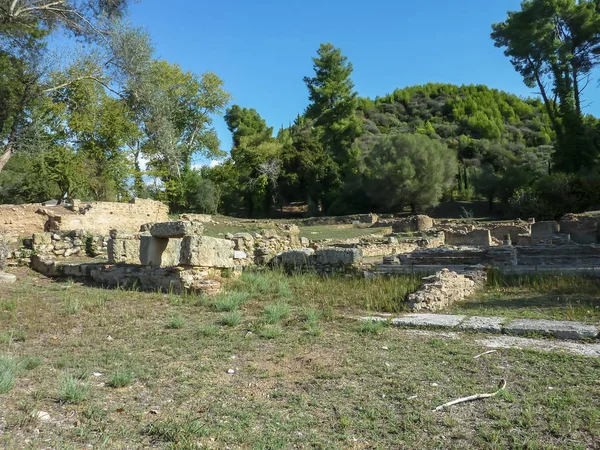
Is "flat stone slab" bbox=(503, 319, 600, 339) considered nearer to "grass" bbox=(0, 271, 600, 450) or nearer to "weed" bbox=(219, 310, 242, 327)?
"grass" bbox=(0, 271, 600, 450)

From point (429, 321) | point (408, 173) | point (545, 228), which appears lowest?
point (429, 321)

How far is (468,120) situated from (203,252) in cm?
7743

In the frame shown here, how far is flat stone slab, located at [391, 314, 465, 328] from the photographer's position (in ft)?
18.3

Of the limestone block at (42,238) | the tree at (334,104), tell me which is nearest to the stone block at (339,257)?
the limestone block at (42,238)

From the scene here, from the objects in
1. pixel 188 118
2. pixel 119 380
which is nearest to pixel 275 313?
pixel 119 380

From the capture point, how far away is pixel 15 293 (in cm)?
757

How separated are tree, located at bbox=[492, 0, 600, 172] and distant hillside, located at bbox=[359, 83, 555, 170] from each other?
16559 mm

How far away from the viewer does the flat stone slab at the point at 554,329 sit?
485cm

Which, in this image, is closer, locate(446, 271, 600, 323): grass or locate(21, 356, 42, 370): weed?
locate(21, 356, 42, 370): weed

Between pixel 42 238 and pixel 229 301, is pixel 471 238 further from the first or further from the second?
pixel 42 238

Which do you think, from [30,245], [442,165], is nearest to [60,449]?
[30,245]

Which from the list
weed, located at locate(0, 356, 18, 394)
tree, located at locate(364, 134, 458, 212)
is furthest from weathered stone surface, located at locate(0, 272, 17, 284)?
tree, located at locate(364, 134, 458, 212)

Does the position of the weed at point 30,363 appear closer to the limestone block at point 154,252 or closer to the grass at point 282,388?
the grass at point 282,388

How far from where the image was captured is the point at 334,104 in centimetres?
5022
